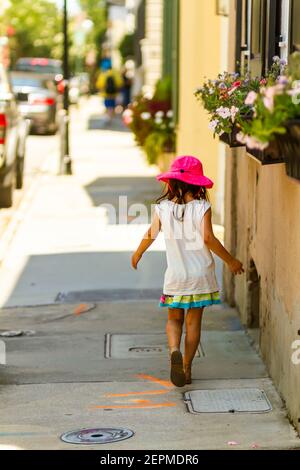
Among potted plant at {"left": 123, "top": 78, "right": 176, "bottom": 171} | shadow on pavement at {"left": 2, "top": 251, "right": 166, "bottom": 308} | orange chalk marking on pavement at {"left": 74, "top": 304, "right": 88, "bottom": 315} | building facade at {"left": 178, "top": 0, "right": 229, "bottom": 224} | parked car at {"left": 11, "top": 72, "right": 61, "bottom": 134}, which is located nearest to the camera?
orange chalk marking on pavement at {"left": 74, "top": 304, "right": 88, "bottom": 315}

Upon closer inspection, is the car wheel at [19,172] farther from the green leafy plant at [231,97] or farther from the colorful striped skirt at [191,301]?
the colorful striped skirt at [191,301]

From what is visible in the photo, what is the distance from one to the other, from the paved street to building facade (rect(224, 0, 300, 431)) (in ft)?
0.69

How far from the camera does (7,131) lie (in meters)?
15.9

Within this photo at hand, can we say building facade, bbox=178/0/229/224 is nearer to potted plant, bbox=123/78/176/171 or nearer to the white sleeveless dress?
potted plant, bbox=123/78/176/171

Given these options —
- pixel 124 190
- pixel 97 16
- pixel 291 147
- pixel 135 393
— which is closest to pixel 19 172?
pixel 124 190

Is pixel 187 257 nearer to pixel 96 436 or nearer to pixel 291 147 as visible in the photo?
pixel 96 436

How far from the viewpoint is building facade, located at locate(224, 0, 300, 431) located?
6805mm

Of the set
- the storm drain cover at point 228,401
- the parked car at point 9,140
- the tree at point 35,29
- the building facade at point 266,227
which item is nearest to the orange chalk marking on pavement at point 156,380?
the storm drain cover at point 228,401

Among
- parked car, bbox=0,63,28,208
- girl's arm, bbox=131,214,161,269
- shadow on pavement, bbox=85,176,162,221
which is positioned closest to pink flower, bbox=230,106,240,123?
girl's arm, bbox=131,214,161,269

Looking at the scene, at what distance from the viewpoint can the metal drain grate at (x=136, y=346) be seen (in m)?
8.64

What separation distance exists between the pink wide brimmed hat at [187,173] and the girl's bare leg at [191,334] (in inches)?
33.5

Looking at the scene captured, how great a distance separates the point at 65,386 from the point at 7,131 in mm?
8655
